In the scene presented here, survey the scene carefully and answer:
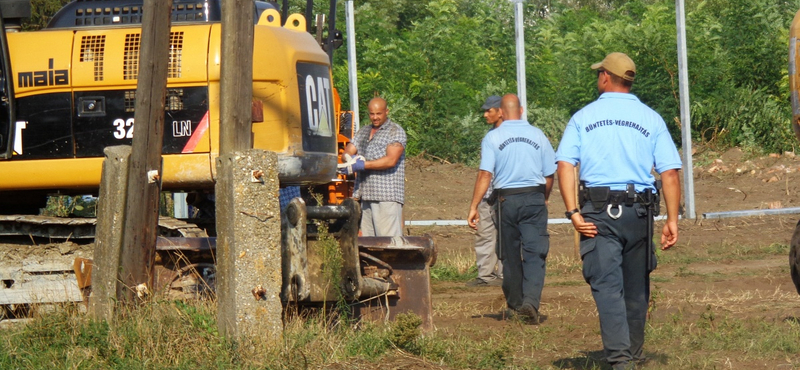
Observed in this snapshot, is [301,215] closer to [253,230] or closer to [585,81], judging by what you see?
[253,230]

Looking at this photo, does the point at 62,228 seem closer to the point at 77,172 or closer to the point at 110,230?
the point at 77,172

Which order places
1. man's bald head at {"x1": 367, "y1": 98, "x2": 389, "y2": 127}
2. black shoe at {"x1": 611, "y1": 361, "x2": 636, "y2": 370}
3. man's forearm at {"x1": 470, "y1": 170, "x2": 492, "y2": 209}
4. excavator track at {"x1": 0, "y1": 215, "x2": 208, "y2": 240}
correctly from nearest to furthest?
black shoe at {"x1": 611, "y1": 361, "x2": 636, "y2": 370}, excavator track at {"x1": 0, "y1": 215, "x2": 208, "y2": 240}, man's forearm at {"x1": 470, "y1": 170, "x2": 492, "y2": 209}, man's bald head at {"x1": 367, "y1": 98, "x2": 389, "y2": 127}

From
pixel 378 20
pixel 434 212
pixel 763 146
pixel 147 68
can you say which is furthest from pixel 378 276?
pixel 378 20

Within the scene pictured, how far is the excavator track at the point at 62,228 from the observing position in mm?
Result: 8578

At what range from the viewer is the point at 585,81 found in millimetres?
24531

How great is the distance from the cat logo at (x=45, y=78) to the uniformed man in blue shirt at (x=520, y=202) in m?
3.24

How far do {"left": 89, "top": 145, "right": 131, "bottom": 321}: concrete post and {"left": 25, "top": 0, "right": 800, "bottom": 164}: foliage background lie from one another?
1581 centimetres

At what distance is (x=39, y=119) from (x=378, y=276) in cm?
274

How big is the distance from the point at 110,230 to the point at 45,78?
1832mm

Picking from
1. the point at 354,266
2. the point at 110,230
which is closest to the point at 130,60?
the point at 110,230

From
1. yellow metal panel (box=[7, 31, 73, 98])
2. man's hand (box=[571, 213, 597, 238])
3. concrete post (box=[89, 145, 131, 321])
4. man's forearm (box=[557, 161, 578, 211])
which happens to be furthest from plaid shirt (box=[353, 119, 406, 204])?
man's hand (box=[571, 213, 597, 238])

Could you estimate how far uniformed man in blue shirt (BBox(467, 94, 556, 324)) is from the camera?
863cm

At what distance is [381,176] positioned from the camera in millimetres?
10227

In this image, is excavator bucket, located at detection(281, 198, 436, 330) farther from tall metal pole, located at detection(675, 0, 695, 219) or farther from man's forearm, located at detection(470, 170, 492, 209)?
tall metal pole, located at detection(675, 0, 695, 219)
